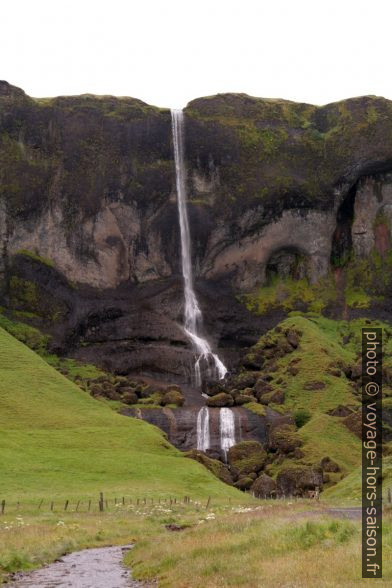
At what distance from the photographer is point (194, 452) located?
251 ft

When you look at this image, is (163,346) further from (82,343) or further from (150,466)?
(150,466)

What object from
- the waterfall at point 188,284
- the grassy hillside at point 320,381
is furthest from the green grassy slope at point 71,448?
the waterfall at point 188,284

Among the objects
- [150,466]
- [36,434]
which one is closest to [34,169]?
[36,434]

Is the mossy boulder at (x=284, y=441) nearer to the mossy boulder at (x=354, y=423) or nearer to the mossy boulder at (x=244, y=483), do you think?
the mossy boulder at (x=244, y=483)

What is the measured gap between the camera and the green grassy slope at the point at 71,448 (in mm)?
60000

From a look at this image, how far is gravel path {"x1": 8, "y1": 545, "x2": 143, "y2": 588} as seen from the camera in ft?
77.5

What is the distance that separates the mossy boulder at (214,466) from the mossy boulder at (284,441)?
5775mm

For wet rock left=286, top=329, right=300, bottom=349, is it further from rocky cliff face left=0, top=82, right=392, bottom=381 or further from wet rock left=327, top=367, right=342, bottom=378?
rocky cliff face left=0, top=82, right=392, bottom=381

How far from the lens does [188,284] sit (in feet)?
390

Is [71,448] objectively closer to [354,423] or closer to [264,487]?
[264,487]

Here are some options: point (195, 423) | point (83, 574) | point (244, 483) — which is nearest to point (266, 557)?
point (83, 574)

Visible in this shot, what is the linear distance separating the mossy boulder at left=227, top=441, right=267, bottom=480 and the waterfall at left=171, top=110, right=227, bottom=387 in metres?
28.0

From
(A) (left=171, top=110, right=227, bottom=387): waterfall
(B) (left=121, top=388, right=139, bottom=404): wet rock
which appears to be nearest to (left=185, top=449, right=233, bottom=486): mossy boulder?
(B) (left=121, top=388, right=139, bottom=404): wet rock

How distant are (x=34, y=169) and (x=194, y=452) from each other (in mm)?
57340
